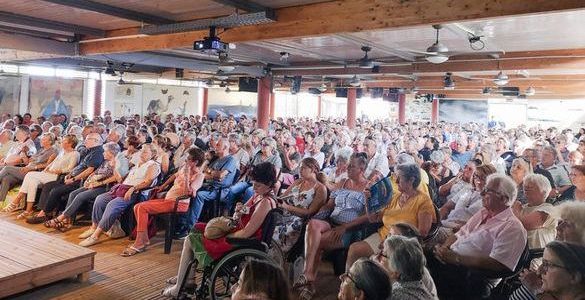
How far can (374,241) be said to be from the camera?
335 cm

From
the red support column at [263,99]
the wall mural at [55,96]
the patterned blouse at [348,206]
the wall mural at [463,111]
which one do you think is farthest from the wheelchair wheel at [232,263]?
the wall mural at [463,111]

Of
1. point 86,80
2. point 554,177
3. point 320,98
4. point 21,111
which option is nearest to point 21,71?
point 21,111

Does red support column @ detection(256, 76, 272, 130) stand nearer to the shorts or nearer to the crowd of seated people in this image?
the crowd of seated people

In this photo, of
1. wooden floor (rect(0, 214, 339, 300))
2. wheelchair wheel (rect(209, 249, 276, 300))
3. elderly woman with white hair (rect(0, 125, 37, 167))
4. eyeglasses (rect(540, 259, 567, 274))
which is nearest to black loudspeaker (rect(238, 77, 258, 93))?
elderly woman with white hair (rect(0, 125, 37, 167))

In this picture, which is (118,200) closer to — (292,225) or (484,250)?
(292,225)

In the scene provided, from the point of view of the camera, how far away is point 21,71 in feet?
45.9

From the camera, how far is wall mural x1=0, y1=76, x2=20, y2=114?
534 inches

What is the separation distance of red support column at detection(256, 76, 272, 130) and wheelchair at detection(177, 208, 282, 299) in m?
8.85

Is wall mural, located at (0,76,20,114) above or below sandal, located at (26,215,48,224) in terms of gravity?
above

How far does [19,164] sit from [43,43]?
7.58 ft

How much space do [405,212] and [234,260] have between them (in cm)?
136

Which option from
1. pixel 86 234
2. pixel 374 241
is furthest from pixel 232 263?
pixel 86 234

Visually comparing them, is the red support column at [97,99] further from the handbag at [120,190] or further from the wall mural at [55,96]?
the handbag at [120,190]

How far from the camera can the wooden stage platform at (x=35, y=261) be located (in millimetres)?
3223
